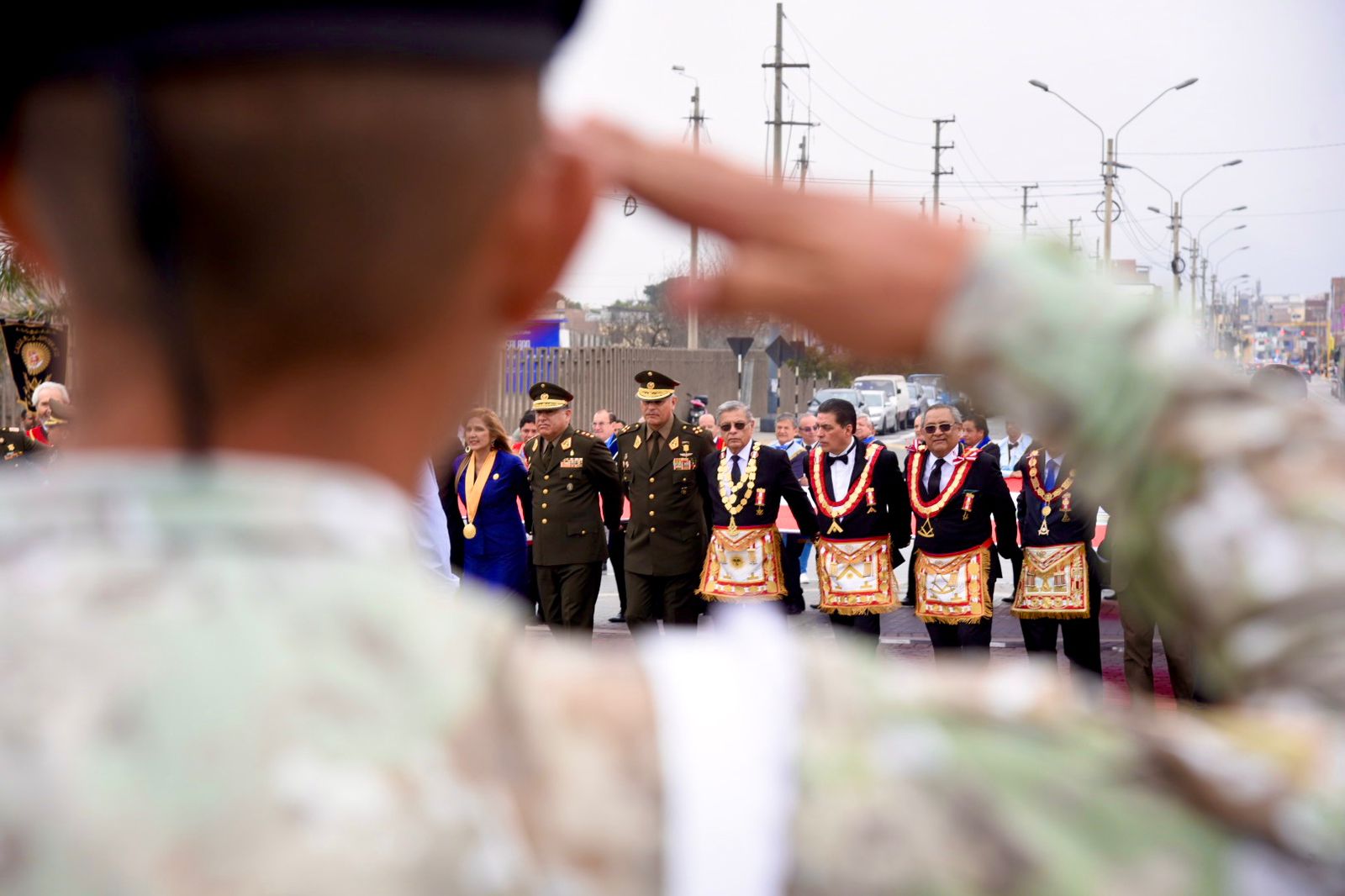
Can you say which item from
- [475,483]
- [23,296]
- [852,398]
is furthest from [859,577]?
[852,398]

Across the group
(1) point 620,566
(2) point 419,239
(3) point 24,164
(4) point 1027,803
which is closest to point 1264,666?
(4) point 1027,803

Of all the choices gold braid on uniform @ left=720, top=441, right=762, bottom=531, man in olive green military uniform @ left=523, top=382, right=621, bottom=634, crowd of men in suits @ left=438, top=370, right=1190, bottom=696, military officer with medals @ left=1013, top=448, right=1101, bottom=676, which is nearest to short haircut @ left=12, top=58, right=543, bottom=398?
crowd of men in suits @ left=438, top=370, right=1190, bottom=696

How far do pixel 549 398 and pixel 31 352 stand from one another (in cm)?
400

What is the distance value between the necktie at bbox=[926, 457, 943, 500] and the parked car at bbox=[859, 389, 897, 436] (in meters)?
31.0

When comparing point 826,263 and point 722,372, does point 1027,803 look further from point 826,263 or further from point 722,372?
point 722,372

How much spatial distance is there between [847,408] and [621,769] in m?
10.5

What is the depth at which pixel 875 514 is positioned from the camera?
10.6 m

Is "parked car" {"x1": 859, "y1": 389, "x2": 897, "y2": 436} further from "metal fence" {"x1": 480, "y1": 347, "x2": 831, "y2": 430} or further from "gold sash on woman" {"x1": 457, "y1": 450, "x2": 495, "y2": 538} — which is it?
"gold sash on woman" {"x1": 457, "y1": 450, "x2": 495, "y2": 538}

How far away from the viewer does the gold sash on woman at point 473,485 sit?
10.8 meters

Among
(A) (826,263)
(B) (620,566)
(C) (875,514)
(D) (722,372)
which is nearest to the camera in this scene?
(A) (826,263)

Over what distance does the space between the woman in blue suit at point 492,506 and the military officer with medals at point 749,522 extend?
1437mm

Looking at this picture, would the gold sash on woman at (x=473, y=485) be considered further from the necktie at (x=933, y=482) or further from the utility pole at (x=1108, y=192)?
the utility pole at (x=1108, y=192)

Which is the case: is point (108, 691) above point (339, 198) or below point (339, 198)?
below

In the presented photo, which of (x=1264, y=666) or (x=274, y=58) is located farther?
(x=1264, y=666)
